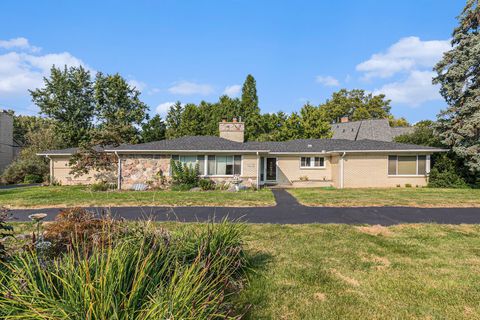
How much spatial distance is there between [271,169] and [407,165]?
9.48 meters

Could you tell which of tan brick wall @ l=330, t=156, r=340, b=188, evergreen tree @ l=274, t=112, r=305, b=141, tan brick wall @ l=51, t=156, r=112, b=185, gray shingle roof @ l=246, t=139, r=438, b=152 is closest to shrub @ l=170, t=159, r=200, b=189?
gray shingle roof @ l=246, t=139, r=438, b=152

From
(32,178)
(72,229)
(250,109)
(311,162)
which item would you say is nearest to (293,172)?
(311,162)

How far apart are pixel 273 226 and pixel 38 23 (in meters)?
13.9

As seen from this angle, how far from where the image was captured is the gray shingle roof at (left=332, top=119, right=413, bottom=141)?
30.6 m

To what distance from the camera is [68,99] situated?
35719 mm

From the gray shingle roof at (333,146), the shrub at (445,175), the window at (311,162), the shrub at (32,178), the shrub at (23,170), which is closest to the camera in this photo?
the shrub at (445,175)

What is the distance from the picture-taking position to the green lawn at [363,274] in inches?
129

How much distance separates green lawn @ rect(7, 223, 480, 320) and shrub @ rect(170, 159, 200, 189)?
10610 millimetres

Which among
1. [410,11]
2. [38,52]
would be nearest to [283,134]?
[410,11]

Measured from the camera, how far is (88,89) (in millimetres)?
37000

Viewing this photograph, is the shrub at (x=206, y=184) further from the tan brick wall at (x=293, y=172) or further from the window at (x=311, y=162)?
the window at (x=311, y=162)

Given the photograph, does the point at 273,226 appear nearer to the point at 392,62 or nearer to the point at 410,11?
the point at 410,11

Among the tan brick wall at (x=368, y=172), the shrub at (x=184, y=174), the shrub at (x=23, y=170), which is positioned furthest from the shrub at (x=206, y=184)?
the shrub at (x=23, y=170)

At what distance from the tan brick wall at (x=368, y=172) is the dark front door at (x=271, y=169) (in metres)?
5.00
